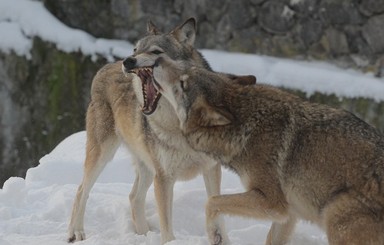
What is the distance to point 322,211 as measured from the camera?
4.84 meters

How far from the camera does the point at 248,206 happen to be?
4941 millimetres

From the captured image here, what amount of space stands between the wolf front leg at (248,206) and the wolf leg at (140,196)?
1.72 m

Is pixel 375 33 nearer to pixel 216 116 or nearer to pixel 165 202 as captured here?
pixel 165 202

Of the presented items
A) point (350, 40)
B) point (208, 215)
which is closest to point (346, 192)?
point (208, 215)

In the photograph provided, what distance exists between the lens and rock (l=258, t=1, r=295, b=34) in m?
13.1

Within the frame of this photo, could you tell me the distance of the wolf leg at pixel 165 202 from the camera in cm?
607

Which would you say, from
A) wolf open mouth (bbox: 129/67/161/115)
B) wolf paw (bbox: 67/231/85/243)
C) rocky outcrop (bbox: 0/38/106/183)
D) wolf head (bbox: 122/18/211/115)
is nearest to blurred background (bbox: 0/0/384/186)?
rocky outcrop (bbox: 0/38/106/183)

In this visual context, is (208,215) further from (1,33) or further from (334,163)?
(1,33)

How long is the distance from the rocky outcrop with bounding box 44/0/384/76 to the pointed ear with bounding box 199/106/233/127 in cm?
806

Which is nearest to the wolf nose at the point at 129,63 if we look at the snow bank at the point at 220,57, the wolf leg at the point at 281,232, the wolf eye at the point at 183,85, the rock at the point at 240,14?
the wolf eye at the point at 183,85

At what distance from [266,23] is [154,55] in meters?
7.94

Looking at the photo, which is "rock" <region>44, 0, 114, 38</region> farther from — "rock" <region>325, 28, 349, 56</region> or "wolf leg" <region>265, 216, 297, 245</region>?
"wolf leg" <region>265, 216, 297, 245</region>

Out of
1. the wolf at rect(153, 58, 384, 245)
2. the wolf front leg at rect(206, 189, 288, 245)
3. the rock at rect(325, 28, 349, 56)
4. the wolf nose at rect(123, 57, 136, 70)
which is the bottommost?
the rock at rect(325, 28, 349, 56)

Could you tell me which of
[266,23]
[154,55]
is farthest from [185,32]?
[266,23]
